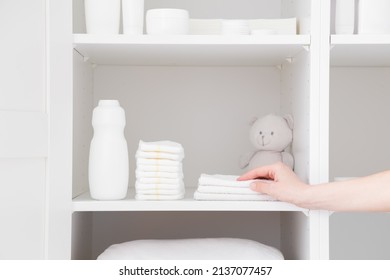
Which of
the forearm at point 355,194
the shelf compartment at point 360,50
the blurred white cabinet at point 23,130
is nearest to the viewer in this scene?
the blurred white cabinet at point 23,130

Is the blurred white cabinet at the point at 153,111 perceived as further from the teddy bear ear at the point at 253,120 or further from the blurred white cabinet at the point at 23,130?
the teddy bear ear at the point at 253,120

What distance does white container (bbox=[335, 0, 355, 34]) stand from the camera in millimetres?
1511

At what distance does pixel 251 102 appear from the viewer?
1929 millimetres

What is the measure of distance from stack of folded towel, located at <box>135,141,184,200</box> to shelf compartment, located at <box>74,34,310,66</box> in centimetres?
25

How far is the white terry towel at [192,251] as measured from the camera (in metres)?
1.51

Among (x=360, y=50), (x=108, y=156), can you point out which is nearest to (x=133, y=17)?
(x=108, y=156)

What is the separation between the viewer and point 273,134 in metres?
1.70

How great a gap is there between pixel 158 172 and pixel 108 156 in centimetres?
13

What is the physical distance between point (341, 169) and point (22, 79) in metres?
1.09

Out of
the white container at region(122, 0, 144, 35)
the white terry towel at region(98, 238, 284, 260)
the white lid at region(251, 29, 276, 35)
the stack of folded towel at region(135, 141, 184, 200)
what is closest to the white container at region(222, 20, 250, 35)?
the white lid at region(251, 29, 276, 35)

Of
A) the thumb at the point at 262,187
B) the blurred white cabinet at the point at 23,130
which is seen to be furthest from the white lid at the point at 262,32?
the blurred white cabinet at the point at 23,130

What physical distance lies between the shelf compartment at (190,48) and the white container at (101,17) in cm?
5

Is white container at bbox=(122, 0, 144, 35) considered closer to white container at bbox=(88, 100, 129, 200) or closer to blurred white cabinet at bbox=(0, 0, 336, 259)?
blurred white cabinet at bbox=(0, 0, 336, 259)

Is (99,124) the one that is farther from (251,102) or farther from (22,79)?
(251,102)
